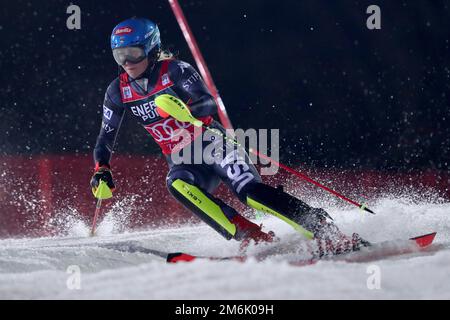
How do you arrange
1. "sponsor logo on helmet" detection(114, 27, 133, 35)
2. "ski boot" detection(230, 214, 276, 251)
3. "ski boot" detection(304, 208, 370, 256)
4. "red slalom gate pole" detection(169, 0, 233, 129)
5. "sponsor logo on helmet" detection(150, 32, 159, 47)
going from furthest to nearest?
"red slalom gate pole" detection(169, 0, 233, 129), "sponsor logo on helmet" detection(150, 32, 159, 47), "sponsor logo on helmet" detection(114, 27, 133, 35), "ski boot" detection(230, 214, 276, 251), "ski boot" detection(304, 208, 370, 256)

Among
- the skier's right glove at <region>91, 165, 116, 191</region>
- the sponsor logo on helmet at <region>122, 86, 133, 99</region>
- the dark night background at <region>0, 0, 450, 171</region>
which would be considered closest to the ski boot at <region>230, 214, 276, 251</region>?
the skier's right glove at <region>91, 165, 116, 191</region>

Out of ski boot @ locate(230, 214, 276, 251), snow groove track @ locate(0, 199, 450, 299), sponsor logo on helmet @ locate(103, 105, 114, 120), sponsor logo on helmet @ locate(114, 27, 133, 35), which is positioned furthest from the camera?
sponsor logo on helmet @ locate(103, 105, 114, 120)

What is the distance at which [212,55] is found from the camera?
22.2 ft

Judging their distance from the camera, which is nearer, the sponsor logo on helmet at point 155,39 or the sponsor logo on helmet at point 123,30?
the sponsor logo on helmet at point 123,30

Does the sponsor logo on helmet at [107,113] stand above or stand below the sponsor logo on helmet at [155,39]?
Result: below

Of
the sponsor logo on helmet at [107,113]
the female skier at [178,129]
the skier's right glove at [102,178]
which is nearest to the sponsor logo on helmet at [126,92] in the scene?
the female skier at [178,129]

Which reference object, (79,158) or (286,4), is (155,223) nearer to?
(79,158)

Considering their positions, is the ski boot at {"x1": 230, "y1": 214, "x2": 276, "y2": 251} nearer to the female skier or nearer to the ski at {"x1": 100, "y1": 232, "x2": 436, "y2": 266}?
the female skier

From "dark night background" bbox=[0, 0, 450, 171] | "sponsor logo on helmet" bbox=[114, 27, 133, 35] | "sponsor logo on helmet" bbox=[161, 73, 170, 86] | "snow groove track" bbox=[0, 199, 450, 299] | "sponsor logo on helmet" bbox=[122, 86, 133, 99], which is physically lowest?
"snow groove track" bbox=[0, 199, 450, 299]

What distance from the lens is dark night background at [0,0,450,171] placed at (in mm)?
6711

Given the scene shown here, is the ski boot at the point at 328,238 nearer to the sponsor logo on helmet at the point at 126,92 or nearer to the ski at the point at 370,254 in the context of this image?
the ski at the point at 370,254

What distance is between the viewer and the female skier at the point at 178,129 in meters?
3.59
